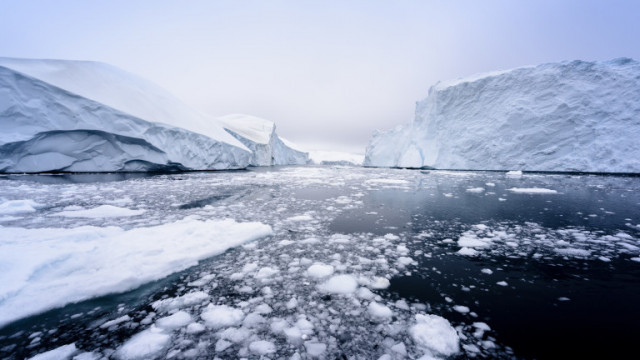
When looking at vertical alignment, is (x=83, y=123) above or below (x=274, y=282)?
above

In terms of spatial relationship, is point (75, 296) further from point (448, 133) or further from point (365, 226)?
point (448, 133)

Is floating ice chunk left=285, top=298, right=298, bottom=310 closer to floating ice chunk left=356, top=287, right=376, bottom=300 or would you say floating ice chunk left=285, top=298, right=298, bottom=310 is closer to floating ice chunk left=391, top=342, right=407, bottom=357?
floating ice chunk left=356, top=287, right=376, bottom=300

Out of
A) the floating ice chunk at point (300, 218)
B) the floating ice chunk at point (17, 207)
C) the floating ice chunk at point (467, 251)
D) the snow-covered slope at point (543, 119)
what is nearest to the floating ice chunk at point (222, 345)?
the floating ice chunk at point (467, 251)

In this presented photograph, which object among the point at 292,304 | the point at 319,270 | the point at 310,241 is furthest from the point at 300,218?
the point at 292,304

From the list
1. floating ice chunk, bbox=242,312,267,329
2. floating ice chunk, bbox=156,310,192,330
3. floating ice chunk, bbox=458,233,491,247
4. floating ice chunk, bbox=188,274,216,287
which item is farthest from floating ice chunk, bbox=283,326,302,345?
floating ice chunk, bbox=458,233,491,247

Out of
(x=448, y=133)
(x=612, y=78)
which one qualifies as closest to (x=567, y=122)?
(x=612, y=78)

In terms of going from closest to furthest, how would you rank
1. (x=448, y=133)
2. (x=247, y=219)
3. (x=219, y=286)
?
(x=219, y=286) → (x=247, y=219) → (x=448, y=133)

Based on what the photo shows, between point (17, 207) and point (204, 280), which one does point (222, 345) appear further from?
point (17, 207)
